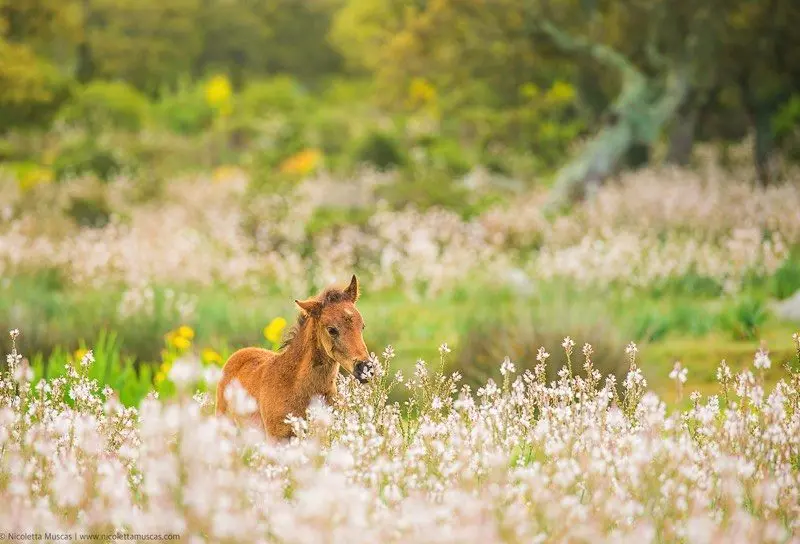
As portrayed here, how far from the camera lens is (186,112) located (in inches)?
1702

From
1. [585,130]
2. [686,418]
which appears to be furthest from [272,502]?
[585,130]

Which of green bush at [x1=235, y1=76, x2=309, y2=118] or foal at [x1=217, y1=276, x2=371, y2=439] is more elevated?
green bush at [x1=235, y1=76, x2=309, y2=118]

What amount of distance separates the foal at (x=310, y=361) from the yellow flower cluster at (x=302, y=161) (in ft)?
82.7

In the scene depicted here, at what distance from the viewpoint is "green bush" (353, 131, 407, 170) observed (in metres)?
26.3

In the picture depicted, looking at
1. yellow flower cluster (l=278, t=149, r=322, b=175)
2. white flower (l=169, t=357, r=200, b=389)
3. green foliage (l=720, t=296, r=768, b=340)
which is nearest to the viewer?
white flower (l=169, t=357, r=200, b=389)

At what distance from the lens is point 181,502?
Result: 3111 mm

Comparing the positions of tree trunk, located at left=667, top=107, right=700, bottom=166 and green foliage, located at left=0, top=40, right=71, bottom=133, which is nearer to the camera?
green foliage, located at left=0, top=40, right=71, bottom=133

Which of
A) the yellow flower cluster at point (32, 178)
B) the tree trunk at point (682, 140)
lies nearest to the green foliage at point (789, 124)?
the tree trunk at point (682, 140)

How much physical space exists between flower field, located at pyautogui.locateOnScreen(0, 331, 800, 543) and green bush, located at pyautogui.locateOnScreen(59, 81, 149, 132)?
33.2 metres

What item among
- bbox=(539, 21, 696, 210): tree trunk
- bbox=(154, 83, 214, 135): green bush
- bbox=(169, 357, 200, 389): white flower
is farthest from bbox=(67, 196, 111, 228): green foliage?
bbox=(154, 83, 214, 135): green bush

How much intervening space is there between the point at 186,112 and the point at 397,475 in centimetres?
4086

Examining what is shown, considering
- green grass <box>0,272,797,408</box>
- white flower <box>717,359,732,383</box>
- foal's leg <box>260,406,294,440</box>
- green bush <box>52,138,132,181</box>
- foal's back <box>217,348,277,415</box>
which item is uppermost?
green bush <box>52,138,132,181</box>

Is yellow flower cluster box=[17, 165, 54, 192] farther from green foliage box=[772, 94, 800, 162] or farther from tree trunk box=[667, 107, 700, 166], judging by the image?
green foliage box=[772, 94, 800, 162]

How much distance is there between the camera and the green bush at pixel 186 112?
42156 millimetres
